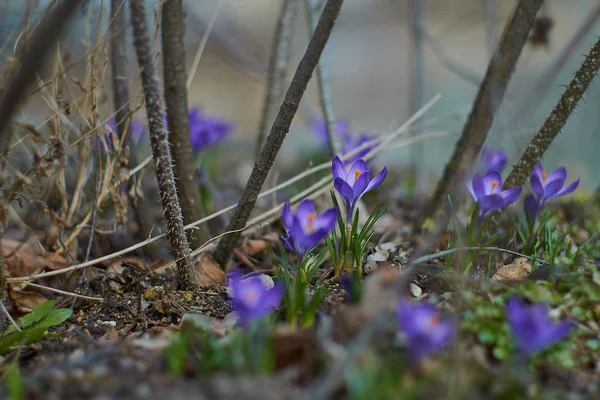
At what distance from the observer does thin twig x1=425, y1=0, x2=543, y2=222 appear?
1.92 metres

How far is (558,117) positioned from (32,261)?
6.21ft

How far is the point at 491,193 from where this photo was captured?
5.66 ft

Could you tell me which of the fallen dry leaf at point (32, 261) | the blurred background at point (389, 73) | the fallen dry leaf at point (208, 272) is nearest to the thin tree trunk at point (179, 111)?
the fallen dry leaf at point (208, 272)

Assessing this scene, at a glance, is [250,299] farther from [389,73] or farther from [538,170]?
[389,73]

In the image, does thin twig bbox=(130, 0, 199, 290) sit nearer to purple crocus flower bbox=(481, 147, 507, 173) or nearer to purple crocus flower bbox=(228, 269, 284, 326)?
purple crocus flower bbox=(228, 269, 284, 326)

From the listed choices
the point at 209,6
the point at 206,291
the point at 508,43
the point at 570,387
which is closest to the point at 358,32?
the point at 209,6

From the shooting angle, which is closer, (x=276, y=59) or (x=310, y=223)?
(x=310, y=223)

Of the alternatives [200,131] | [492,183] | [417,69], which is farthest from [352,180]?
[417,69]

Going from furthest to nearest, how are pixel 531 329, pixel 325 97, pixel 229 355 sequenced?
pixel 325 97, pixel 229 355, pixel 531 329

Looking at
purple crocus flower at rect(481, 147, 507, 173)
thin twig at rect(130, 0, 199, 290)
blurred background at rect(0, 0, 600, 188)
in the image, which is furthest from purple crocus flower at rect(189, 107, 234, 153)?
blurred background at rect(0, 0, 600, 188)

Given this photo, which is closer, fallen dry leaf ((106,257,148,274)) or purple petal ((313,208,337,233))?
purple petal ((313,208,337,233))

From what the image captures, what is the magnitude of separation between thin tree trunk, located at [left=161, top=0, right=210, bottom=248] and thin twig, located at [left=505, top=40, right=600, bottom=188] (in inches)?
43.1

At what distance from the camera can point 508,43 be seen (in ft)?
6.54

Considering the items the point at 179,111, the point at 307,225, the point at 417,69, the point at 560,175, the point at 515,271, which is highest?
the point at 179,111
